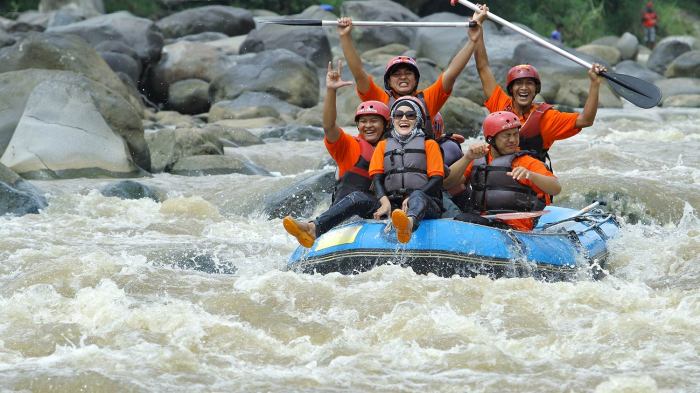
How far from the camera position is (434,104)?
7.81 metres

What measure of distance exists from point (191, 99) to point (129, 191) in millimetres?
10329

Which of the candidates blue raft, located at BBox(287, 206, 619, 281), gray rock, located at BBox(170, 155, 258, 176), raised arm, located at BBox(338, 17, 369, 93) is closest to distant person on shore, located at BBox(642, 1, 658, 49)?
gray rock, located at BBox(170, 155, 258, 176)

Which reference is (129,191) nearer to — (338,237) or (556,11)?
(338,237)

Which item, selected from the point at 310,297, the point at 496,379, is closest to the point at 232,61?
the point at 310,297

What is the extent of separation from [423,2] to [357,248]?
93.7ft

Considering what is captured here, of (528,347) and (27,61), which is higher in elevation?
(528,347)

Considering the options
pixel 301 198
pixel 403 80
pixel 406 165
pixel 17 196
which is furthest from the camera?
pixel 301 198

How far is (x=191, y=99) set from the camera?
21312 millimetres

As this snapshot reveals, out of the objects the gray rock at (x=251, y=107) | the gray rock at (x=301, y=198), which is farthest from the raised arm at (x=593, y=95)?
the gray rock at (x=251, y=107)

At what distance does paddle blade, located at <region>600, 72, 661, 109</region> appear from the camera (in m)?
8.02

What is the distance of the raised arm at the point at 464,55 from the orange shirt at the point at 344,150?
82cm

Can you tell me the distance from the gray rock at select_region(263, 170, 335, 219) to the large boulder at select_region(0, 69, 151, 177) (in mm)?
2606

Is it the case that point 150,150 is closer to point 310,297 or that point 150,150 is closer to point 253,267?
point 253,267

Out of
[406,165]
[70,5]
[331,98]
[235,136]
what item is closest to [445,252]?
[406,165]
